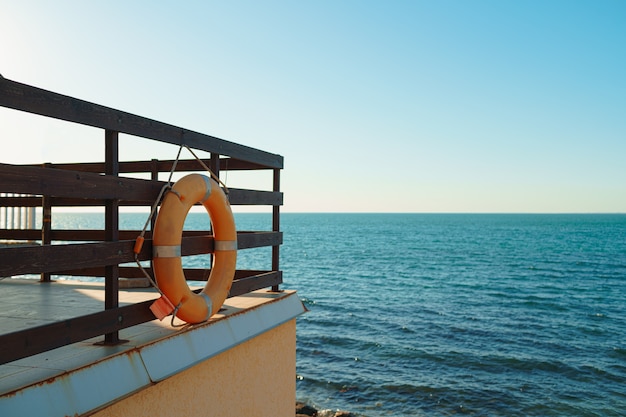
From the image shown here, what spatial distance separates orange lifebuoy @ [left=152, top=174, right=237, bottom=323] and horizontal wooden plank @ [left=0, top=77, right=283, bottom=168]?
272 mm

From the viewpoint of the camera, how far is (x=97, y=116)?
2.56 m

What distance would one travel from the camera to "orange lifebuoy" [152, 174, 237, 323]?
2.93 meters

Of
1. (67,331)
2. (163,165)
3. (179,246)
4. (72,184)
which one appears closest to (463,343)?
(163,165)

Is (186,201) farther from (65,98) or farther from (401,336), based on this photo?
(401,336)

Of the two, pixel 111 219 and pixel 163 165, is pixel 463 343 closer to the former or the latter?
pixel 163 165

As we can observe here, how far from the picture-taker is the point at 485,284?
91.1 feet

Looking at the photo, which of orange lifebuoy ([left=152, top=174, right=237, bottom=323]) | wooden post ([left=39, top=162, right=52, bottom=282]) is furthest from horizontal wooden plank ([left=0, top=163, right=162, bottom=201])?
wooden post ([left=39, top=162, right=52, bottom=282])

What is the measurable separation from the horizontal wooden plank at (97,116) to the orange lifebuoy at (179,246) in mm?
272

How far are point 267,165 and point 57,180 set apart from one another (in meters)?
2.34

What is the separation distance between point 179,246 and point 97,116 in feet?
2.78

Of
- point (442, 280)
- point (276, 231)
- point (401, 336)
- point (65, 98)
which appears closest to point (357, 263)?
point (442, 280)

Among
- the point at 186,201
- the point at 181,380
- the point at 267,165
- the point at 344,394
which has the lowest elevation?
the point at 344,394

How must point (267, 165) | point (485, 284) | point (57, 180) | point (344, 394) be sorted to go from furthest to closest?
point (485, 284)
point (344, 394)
point (267, 165)
point (57, 180)

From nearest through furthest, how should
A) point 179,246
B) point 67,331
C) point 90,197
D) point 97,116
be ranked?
1. point 67,331
2. point 90,197
3. point 97,116
4. point 179,246
